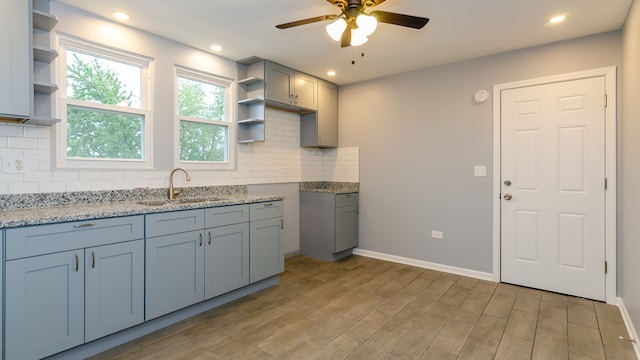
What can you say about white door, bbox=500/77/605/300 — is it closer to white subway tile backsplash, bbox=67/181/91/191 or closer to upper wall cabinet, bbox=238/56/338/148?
upper wall cabinet, bbox=238/56/338/148

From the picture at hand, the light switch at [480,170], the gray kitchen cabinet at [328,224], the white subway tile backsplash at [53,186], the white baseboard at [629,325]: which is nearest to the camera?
the white baseboard at [629,325]

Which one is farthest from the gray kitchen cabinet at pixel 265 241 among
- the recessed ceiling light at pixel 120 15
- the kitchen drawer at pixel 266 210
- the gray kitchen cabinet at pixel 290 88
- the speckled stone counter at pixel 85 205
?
the recessed ceiling light at pixel 120 15

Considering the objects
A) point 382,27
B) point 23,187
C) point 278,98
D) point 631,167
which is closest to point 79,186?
point 23,187

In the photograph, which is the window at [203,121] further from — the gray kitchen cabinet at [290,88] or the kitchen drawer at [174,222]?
the kitchen drawer at [174,222]

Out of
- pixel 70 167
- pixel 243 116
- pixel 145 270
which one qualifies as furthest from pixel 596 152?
pixel 70 167

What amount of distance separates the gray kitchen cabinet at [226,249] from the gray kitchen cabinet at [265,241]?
0.07 metres

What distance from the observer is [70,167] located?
2.54 meters

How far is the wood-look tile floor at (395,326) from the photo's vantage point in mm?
2182

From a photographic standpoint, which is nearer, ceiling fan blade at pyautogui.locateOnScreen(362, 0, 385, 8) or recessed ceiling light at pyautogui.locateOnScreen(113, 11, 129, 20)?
ceiling fan blade at pyautogui.locateOnScreen(362, 0, 385, 8)

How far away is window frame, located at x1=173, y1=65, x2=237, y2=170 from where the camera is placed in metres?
3.24

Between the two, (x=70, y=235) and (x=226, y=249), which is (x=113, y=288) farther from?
(x=226, y=249)

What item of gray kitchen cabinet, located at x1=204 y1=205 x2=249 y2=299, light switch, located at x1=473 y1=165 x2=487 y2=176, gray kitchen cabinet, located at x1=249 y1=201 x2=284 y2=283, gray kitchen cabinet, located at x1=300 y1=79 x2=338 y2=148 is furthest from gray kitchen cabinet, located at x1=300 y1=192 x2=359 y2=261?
light switch, located at x1=473 y1=165 x2=487 y2=176

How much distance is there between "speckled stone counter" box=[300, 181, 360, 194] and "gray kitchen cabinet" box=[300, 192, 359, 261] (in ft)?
0.30

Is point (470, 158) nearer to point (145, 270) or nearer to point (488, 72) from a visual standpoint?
point (488, 72)
